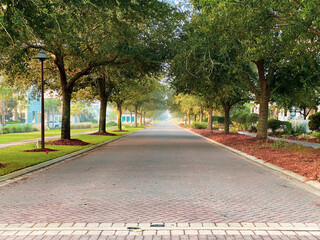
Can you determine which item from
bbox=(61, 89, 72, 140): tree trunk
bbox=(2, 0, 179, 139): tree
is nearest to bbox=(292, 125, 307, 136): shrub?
bbox=(2, 0, 179, 139): tree

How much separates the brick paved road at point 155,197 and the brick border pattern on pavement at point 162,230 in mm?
215

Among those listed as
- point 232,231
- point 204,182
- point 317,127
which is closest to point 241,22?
point 204,182

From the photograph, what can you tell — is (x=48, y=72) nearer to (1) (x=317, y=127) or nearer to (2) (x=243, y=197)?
(2) (x=243, y=197)

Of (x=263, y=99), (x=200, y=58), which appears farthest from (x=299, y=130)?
(x=200, y=58)

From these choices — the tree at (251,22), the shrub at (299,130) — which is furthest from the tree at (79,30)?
the shrub at (299,130)

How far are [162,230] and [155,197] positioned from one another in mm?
1809

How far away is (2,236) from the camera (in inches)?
163

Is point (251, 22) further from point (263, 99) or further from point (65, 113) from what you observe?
point (65, 113)

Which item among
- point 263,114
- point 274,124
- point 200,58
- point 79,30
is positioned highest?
point 79,30

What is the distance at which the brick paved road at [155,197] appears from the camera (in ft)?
16.4

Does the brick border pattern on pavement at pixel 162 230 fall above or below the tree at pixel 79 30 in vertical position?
below

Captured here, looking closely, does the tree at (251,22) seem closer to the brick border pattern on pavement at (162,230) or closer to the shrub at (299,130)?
the brick border pattern on pavement at (162,230)

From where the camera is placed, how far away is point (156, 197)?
243 inches

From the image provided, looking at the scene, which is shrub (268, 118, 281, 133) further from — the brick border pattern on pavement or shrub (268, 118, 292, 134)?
the brick border pattern on pavement
